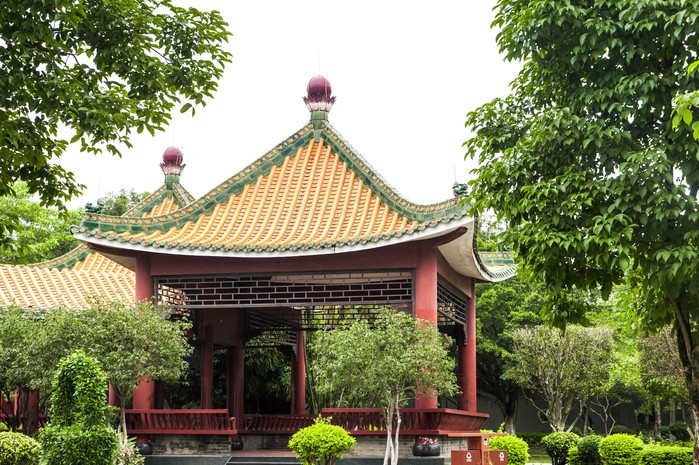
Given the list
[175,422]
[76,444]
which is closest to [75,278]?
[175,422]

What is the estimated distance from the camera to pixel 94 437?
30.5ft

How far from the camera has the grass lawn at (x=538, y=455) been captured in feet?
83.3

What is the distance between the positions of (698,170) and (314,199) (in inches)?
348

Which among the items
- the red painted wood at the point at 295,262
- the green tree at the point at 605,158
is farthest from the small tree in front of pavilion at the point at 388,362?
the green tree at the point at 605,158

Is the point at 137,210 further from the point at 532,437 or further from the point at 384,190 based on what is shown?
the point at 532,437

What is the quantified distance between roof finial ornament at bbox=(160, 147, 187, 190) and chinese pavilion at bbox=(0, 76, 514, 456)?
4449 mm

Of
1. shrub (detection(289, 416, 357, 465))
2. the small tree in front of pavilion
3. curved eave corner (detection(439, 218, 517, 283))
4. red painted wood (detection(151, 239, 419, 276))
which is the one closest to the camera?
shrub (detection(289, 416, 357, 465))

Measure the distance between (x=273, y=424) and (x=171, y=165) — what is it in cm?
719

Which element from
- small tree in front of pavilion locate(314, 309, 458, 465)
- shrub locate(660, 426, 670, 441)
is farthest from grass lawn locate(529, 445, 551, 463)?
small tree in front of pavilion locate(314, 309, 458, 465)

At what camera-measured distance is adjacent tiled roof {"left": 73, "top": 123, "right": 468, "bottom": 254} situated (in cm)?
1423

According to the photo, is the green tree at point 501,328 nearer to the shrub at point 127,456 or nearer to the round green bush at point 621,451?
the round green bush at point 621,451

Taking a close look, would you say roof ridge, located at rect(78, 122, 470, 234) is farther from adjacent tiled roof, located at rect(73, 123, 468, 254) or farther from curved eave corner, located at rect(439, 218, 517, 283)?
curved eave corner, located at rect(439, 218, 517, 283)

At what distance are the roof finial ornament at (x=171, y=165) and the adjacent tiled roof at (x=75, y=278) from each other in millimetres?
234

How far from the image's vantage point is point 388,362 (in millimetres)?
12289
